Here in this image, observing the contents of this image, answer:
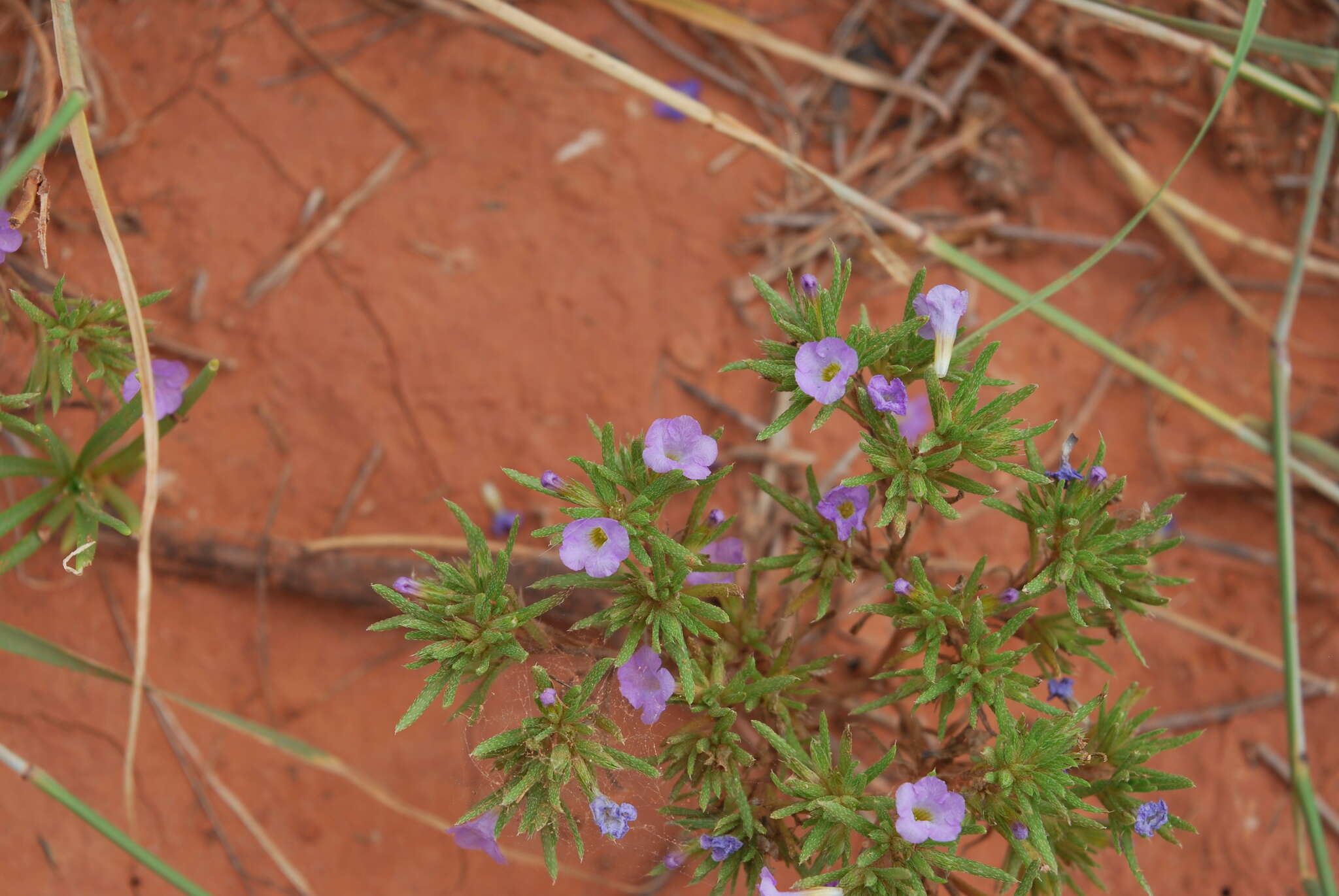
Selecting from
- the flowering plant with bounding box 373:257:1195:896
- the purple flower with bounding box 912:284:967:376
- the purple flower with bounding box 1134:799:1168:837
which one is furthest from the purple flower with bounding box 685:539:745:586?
the purple flower with bounding box 1134:799:1168:837

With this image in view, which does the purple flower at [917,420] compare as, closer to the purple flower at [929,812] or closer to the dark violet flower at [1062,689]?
the dark violet flower at [1062,689]

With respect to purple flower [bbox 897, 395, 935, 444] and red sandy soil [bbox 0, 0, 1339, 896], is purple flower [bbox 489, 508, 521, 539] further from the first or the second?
purple flower [bbox 897, 395, 935, 444]

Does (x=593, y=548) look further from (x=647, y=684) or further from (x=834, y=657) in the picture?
(x=834, y=657)

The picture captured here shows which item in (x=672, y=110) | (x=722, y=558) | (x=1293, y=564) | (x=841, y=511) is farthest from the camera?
(x=672, y=110)

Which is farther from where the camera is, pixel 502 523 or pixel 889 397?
pixel 502 523

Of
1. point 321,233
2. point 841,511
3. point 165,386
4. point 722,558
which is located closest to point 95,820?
point 165,386

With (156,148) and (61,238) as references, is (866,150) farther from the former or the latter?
(61,238)
